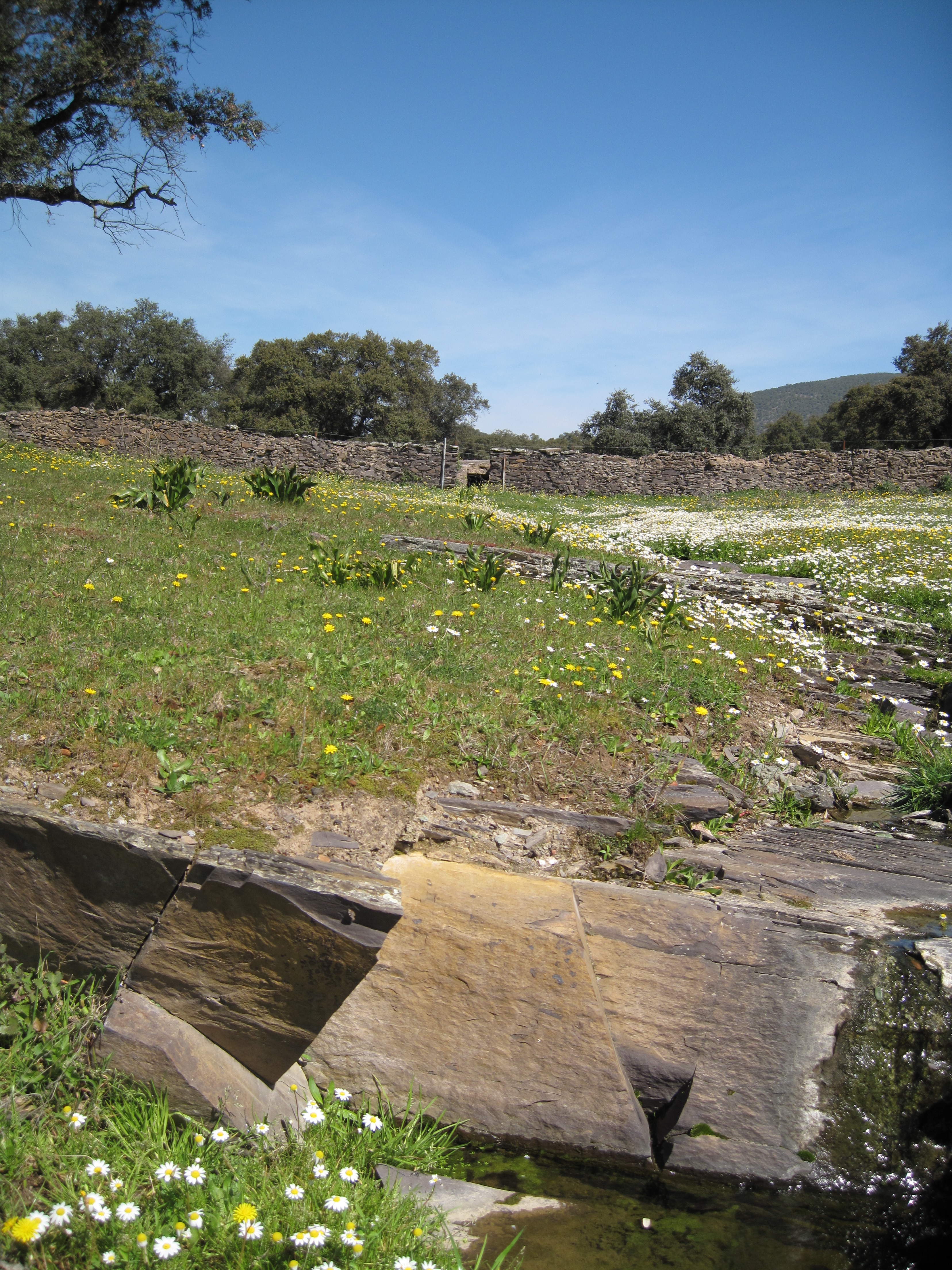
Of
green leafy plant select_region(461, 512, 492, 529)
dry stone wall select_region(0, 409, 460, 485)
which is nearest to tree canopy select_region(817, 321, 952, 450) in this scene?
dry stone wall select_region(0, 409, 460, 485)

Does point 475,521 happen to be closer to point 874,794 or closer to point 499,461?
point 874,794

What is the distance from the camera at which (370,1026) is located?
2754mm

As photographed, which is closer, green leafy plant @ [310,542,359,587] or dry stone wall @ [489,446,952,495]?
green leafy plant @ [310,542,359,587]

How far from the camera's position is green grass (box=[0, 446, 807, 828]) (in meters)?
3.62

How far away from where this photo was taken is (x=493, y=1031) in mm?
2725

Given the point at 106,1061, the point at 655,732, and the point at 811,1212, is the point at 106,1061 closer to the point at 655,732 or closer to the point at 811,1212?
the point at 811,1212

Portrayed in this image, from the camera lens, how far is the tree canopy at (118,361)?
41875 millimetres

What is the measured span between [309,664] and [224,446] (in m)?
16.1

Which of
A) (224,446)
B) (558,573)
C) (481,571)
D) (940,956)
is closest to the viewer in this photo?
(940,956)

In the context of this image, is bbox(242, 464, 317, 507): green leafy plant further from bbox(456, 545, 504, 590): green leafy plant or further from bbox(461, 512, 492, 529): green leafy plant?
bbox(456, 545, 504, 590): green leafy plant

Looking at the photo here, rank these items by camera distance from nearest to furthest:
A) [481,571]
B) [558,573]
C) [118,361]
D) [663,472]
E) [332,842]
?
1. [332,842]
2. [481,571]
3. [558,573]
4. [663,472]
5. [118,361]

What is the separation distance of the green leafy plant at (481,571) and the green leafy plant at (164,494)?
306 cm

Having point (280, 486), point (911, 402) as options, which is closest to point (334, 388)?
point (911, 402)

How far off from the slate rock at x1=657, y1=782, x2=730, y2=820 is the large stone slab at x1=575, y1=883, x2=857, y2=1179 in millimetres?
878
